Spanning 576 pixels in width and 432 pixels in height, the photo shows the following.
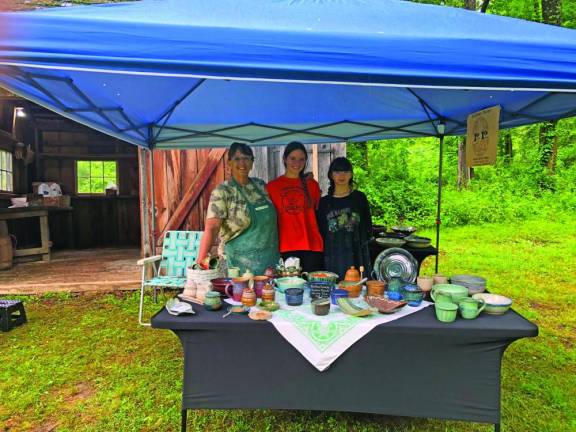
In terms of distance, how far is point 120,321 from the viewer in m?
3.88

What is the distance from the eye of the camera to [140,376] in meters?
2.77

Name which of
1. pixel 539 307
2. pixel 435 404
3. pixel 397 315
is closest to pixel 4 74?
pixel 397 315

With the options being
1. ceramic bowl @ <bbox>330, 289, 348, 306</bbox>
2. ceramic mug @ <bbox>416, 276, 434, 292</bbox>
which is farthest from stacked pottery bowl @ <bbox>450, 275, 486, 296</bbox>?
ceramic bowl @ <bbox>330, 289, 348, 306</bbox>

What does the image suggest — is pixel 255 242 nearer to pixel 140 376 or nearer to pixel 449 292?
pixel 449 292

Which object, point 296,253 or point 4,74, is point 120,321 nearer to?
Answer: point 296,253

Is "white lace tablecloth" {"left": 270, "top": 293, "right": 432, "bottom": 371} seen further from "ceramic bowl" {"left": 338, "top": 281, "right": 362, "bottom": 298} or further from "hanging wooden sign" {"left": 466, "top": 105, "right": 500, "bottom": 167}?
"hanging wooden sign" {"left": 466, "top": 105, "right": 500, "bottom": 167}

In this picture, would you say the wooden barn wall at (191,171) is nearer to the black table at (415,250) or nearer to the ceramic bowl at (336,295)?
the black table at (415,250)

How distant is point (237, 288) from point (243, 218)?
571 mm

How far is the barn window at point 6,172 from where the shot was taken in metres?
6.10

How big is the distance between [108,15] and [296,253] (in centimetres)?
168

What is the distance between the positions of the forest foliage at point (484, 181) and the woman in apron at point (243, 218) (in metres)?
7.15

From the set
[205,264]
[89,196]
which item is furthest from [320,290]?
[89,196]

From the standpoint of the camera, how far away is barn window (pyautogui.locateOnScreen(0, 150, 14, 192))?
6.10 metres

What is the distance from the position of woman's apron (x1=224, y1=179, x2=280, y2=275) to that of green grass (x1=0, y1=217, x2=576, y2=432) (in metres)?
0.89
